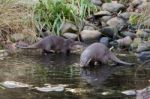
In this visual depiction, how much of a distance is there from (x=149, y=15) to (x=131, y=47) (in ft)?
3.90

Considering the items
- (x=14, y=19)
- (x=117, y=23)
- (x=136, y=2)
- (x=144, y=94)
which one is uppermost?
(x=136, y=2)

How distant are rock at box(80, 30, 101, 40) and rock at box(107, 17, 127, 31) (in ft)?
1.74

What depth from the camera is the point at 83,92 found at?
7.02 meters

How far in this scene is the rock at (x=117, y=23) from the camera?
1156cm

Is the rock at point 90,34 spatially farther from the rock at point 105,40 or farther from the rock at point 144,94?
the rock at point 144,94

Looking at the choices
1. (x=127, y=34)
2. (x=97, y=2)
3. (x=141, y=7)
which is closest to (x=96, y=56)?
(x=127, y=34)

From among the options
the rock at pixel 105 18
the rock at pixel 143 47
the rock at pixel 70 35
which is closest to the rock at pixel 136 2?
the rock at pixel 105 18

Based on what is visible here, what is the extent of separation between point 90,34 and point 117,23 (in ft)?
2.85

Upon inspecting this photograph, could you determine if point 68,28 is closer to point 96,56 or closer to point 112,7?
point 112,7

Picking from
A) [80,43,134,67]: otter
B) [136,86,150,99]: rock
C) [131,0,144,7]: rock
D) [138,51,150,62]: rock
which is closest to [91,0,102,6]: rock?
[131,0,144,7]: rock

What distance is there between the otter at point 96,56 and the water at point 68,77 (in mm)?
139

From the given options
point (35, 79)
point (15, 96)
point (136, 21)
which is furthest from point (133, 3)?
point (15, 96)

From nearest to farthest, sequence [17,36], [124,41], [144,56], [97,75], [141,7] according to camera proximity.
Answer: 1. [97,75]
2. [144,56]
3. [124,41]
4. [17,36]
5. [141,7]

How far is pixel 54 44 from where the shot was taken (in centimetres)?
1002
